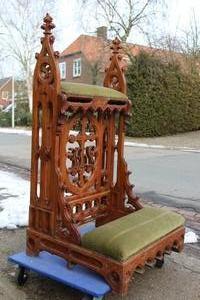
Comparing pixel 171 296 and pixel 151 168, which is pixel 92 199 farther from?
pixel 151 168

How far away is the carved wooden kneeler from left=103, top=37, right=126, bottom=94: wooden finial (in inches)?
5.5

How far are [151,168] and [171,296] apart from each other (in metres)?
7.56

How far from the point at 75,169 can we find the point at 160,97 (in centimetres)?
1815

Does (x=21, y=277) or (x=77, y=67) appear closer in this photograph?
(x=21, y=277)

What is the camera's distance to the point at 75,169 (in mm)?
3584

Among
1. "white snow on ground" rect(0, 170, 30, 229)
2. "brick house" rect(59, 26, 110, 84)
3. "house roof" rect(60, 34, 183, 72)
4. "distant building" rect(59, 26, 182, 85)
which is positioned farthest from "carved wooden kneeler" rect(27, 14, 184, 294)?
"brick house" rect(59, 26, 110, 84)

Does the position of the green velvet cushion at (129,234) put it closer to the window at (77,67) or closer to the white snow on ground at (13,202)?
the white snow on ground at (13,202)

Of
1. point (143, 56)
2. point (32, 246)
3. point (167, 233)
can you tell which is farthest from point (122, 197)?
point (143, 56)

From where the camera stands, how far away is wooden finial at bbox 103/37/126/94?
408cm

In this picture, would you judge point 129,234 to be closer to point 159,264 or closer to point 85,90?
point 159,264

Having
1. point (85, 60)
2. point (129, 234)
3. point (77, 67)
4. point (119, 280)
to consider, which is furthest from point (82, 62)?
point (119, 280)

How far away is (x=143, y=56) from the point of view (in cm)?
2047

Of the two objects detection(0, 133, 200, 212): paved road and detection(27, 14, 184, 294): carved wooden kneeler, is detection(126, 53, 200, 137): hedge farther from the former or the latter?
detection(27, 14, 184, 294): carved wooden kneeler

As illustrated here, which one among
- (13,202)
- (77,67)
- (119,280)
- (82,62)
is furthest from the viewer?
(77,67)
